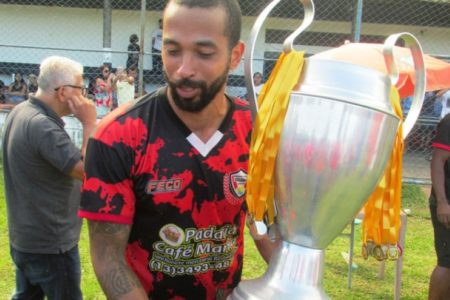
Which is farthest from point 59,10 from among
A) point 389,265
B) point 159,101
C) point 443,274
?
point 159,101

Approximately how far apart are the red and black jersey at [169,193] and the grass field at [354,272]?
267cm

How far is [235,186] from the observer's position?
1624mm

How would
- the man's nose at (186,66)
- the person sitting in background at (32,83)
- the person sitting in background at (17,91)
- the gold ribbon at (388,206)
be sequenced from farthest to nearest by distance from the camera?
the person sitting in background at (17,91) → the person sitting in background at (32,83) → the man's nose at (186,66) → the gold ribbon at (388,206)

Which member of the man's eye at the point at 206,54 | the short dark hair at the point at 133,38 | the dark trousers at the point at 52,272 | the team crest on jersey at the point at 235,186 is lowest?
the dark trousers at the point at 52,272

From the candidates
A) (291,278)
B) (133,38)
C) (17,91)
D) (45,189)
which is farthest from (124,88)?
(291,278)

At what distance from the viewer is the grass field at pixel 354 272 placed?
4424 millimetres

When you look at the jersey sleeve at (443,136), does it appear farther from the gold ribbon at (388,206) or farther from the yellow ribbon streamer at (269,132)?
the yellow ribbon streamer at (269,132)

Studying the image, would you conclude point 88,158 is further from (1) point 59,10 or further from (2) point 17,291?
(1) point 59,10

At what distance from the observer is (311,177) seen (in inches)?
44.1

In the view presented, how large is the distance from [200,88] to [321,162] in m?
0.45

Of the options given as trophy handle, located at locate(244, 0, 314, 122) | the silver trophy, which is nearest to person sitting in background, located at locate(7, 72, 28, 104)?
trophy handle, located at locate(244, 0, 314, 122)

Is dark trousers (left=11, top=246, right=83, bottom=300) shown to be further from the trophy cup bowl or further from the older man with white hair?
the trophy cup bowl

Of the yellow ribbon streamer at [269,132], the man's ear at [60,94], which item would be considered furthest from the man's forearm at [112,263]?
the man's ear at [60,94]

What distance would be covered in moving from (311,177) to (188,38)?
489 millimetres
